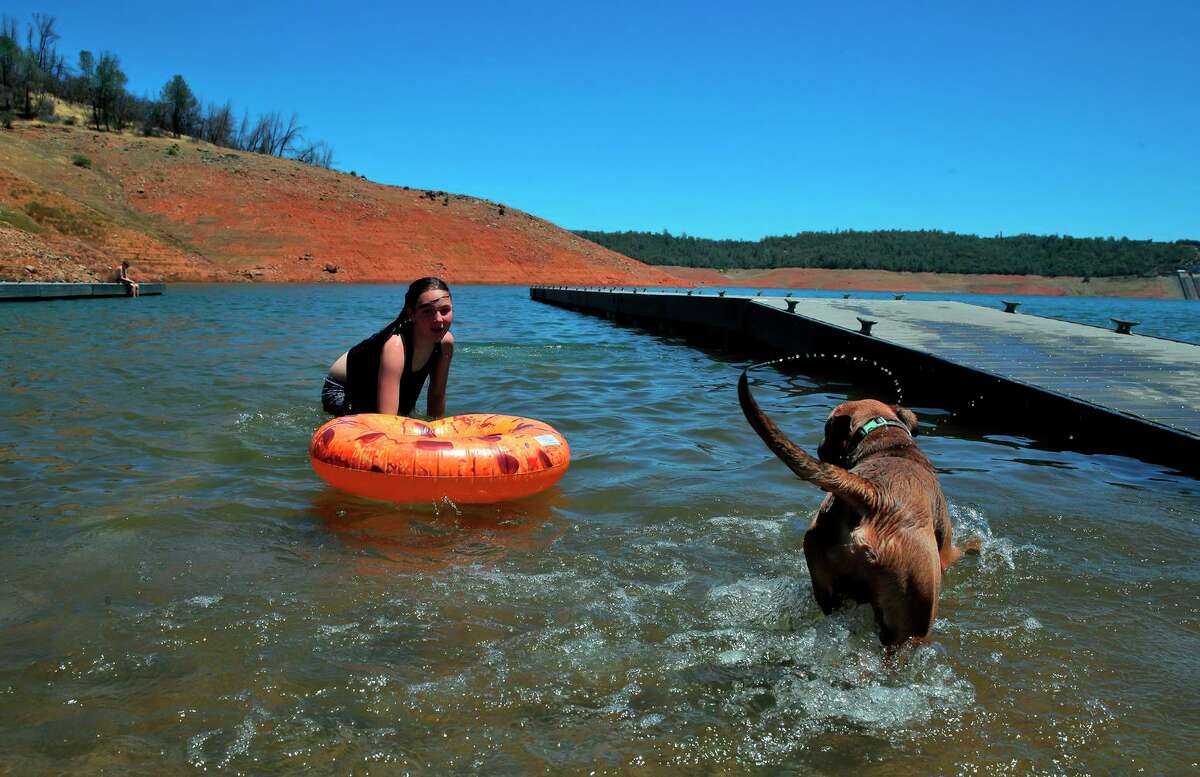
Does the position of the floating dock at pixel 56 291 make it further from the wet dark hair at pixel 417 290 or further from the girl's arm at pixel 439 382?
the wet dark hair at pixel 417 290

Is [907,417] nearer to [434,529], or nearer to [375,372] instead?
[434,529]

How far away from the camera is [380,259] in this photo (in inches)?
2386

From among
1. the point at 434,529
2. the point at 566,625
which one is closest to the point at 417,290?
the point at 434,529

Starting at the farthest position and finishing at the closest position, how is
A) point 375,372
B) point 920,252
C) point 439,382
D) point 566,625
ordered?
point 920,252 < point 439,382 < point 375,372 < point 566,625

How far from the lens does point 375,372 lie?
6.30m

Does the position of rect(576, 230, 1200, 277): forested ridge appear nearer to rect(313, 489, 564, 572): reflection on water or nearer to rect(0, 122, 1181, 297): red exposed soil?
rect(0, 122, 1181, 297): red exposed soil

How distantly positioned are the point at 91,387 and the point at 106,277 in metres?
34.2

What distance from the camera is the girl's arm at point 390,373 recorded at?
236 inches

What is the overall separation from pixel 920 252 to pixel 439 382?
126121 mm

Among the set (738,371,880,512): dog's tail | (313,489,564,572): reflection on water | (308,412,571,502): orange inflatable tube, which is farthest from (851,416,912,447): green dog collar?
(308,412,571,502): orange inflatable tube

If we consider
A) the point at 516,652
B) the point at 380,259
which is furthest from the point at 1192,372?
the point at 380,259

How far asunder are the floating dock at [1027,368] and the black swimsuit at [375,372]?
5.92m

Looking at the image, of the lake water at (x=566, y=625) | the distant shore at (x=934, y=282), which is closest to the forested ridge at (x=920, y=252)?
the distant shore at (x=934, y=282)

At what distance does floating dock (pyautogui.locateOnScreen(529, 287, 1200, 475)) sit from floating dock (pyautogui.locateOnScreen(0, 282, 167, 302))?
21.4m
